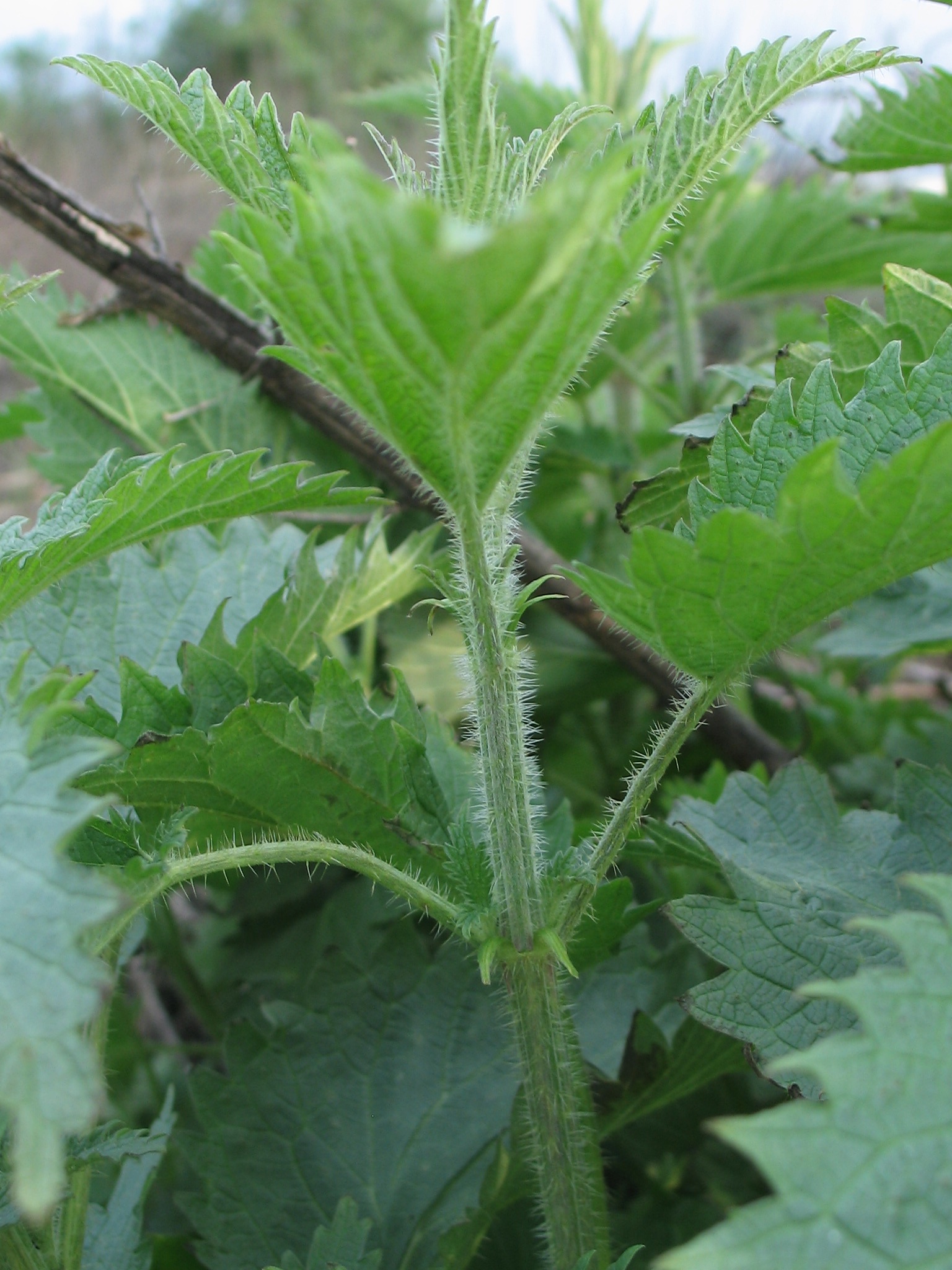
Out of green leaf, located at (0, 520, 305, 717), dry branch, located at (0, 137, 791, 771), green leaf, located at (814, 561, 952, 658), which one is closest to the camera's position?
green leaf, located at (0, 520, 305, 717)

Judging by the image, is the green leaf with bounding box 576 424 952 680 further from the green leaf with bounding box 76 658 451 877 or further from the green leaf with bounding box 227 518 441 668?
the green leaf with bounding box 227 518 441 668

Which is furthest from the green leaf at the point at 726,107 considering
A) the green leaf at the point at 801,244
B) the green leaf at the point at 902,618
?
the green leaf at the point at 801,244

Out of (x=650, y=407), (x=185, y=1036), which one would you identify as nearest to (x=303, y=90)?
(x=650, y=407)

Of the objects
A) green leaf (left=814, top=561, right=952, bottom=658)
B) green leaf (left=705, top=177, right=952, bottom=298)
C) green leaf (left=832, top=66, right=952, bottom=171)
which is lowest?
green leaf (left=814, top=561, right=952, bottom=658)

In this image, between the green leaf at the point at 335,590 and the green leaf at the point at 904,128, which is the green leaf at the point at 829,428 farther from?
the green leaf at the point at 904,128

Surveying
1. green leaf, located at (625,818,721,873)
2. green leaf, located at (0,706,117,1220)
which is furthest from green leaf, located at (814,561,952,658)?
green leaf, located at (0,706,117,1220)

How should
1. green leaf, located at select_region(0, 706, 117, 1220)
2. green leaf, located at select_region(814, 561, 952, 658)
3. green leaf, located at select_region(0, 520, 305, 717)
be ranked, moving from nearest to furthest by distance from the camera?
1. green leaf, located at select_region(0, 706, 117, 1220)
2. green leaf, located at select_region(0, 520, 305, 717)
3. green leaf, located at select_region(814, 561, 952, 658)

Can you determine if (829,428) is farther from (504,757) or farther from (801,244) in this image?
(801,244)
